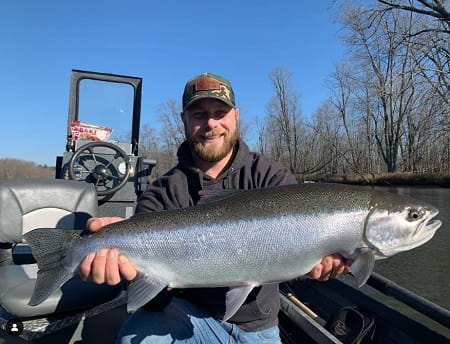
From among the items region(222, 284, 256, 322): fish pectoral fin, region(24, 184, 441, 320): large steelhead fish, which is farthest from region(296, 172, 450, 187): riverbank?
region(222, 284, 256, 322): fish pectoral fin

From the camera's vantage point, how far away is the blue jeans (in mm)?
2676

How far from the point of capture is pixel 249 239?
2.40 metres

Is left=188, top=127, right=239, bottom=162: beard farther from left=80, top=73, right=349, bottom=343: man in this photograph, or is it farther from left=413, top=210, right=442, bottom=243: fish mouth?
left=413, top=210, right=442, bottom=243: fish mouth

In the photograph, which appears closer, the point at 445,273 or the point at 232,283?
the point at 232,283

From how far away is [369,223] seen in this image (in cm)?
238

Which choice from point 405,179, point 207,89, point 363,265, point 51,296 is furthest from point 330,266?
point 405,179

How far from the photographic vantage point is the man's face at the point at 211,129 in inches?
126

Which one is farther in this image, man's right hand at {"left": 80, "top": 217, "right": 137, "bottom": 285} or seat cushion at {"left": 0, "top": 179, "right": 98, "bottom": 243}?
seat cushion at {"left": 0, "top": 179, "right": 98, "bottom": 243}

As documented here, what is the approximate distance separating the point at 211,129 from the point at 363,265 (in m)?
1.59

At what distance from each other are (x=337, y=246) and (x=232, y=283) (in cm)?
71

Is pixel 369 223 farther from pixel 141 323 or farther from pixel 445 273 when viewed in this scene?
pixel 445 273

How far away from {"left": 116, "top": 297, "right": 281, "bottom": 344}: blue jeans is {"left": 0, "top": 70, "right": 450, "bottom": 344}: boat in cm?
52

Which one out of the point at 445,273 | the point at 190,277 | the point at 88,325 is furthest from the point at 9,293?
the point at 445,273

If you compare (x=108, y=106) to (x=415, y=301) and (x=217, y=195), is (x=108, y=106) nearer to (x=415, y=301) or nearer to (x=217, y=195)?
(x=217, y=195)
